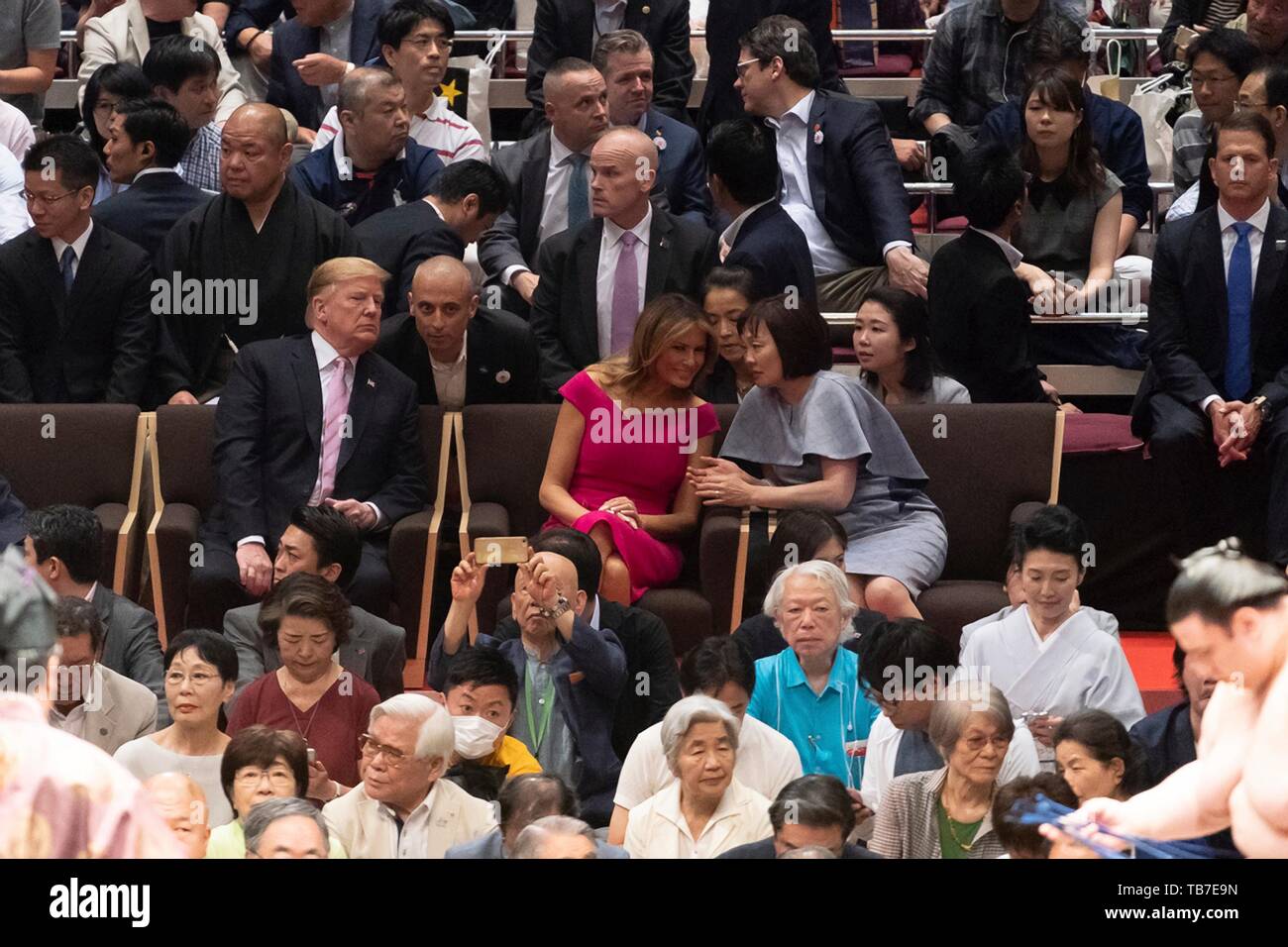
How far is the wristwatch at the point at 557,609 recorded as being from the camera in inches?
189

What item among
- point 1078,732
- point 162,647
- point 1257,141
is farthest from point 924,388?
point 162,647

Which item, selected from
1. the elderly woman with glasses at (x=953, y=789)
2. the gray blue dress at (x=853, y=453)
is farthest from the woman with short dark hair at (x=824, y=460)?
the elderly woman with glasses at (x=953, y=789)

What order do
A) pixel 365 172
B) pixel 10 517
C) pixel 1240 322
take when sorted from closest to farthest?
pixel 10 517 → pixel 1240 322 → pixel 365 172

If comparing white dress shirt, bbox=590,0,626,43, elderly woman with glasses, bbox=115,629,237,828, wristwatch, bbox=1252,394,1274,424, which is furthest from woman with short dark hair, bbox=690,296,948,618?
white dress shirt, bbox=590,0,626,43

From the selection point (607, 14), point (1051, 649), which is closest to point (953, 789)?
point (1051, 649)

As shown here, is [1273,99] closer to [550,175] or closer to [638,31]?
[638,31]

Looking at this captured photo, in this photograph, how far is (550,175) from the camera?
650cm

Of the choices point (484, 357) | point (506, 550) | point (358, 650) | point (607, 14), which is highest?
→ point (607, 14)

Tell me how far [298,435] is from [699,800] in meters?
1.78

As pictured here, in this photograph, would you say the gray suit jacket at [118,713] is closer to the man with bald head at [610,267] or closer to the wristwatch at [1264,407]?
the man with bald head at [610,267]

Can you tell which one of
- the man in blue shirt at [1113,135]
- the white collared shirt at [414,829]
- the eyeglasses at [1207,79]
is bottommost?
the white collared shirt at [414,829]

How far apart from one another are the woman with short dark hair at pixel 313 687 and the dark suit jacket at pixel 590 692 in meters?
0.21

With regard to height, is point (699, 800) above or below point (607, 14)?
below

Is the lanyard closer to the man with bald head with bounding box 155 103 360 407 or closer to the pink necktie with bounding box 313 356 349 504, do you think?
the pink necktie with bounding box 313 356 349 504
